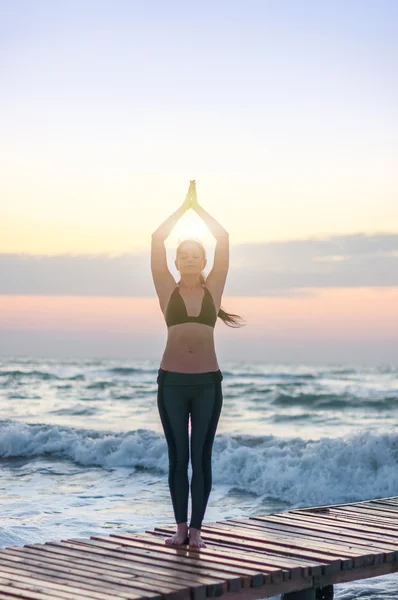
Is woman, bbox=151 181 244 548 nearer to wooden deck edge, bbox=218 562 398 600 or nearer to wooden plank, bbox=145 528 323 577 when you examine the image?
wooden plank, bbox=145 528 323 577

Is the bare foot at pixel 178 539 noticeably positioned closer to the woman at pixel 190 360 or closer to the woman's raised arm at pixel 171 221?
the woman at pixel 190 360

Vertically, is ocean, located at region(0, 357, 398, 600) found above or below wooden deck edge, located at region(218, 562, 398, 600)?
below

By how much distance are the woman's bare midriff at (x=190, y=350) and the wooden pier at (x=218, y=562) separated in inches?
52.6

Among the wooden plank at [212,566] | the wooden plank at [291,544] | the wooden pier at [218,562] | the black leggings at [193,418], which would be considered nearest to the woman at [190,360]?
the black leggings at [193,418]

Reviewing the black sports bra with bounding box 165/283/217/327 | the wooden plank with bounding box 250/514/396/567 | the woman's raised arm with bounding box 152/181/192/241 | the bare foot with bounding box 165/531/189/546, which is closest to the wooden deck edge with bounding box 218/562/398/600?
the wooden plank with bounding box 250/514/396/567

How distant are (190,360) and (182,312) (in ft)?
1.14

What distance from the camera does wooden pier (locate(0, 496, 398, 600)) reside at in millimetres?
5543

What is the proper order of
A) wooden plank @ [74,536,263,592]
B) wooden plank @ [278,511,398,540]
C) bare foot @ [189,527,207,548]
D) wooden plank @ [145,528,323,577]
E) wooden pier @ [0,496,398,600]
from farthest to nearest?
wooden plank @ [278,511,398,540] → bare foot @ [189,527,207,548] → wooden plank @ [145,528,323,577] → wooden plank @ [74,536,263,592] → wooden pier @ [0,496,398,600]

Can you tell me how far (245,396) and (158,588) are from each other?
95.4 ft

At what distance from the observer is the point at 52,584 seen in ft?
18.4

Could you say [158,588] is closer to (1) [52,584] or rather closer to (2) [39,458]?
(1) [52,584]

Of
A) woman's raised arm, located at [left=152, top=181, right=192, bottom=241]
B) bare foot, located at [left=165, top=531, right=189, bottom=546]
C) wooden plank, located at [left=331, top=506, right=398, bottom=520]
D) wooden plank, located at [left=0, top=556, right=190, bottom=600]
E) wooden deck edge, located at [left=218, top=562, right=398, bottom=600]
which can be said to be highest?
woman's raised arm, located at [left=152, top=181, right=192, bottom=241]

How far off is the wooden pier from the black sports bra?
5.46ft

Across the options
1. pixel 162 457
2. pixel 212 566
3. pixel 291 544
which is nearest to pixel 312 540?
pixel 291 544
